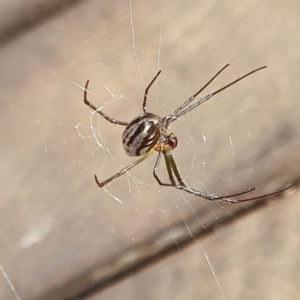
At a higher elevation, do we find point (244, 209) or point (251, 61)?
point (251, 61)

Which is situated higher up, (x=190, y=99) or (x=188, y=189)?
(x=190, y=99)

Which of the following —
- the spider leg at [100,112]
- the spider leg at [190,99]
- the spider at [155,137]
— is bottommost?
the spider at [155,137]

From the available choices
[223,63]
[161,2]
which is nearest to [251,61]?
[223,63]

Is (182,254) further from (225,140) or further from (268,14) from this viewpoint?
(268,14)

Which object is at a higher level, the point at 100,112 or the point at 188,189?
the point at 100,112

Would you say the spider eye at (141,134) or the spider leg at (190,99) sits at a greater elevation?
the spider leg at (190,99)
